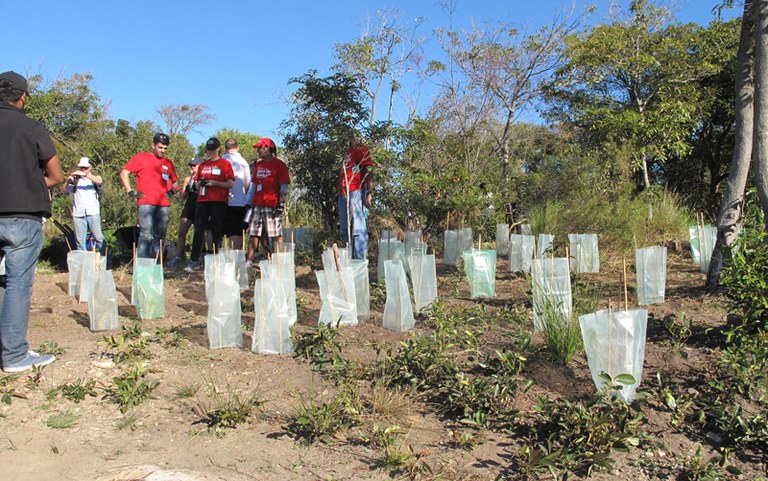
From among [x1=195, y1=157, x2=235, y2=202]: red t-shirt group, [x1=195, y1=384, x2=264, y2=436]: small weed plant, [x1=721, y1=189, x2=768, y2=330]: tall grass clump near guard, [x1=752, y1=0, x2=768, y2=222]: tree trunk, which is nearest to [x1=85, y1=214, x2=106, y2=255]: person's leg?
[x1=195, y1=157, x2=235, y2=202]: red t-shirt group

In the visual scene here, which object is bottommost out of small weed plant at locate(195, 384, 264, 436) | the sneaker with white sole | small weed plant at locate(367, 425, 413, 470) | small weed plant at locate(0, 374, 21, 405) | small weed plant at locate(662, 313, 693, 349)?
small weed plant at locate(367, 425, 413, 470)

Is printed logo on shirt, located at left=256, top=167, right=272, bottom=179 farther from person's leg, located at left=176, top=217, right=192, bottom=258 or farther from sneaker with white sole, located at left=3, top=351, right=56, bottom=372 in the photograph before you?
sneaker with white sole, located at left=3, top=351, right=56, bottom=372

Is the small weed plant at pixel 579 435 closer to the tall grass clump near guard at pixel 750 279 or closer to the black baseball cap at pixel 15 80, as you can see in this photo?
the tall grass clump near guard at pixel 750 279

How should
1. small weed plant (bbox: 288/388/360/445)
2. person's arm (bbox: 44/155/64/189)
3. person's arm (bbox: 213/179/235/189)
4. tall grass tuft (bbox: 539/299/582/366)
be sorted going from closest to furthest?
small weed plant (bbox: 288/388/360/445)
tall grass tuft (bbox: 539/299/582/366)
person's arm (bbox: 44/155/64/189)
person's arm (bbox: 213/179/235/189)

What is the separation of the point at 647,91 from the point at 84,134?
15.6 m

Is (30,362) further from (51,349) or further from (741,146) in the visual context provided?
(741,146)

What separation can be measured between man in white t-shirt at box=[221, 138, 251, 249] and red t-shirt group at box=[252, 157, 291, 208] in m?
0.50

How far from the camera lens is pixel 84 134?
1689cm

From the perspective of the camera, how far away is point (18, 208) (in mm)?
3033

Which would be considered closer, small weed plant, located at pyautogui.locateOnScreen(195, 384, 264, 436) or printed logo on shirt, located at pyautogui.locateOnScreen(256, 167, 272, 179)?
small weed plant, located at pyautogui.locateOnScreen(195, 384, 264, 436)

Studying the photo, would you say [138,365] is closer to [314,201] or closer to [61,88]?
[314,201]

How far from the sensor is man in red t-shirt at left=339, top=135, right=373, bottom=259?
18.9ft

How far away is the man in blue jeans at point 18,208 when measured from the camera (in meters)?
3.02

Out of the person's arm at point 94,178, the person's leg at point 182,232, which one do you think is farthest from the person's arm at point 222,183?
the person's arm at point 94,178
